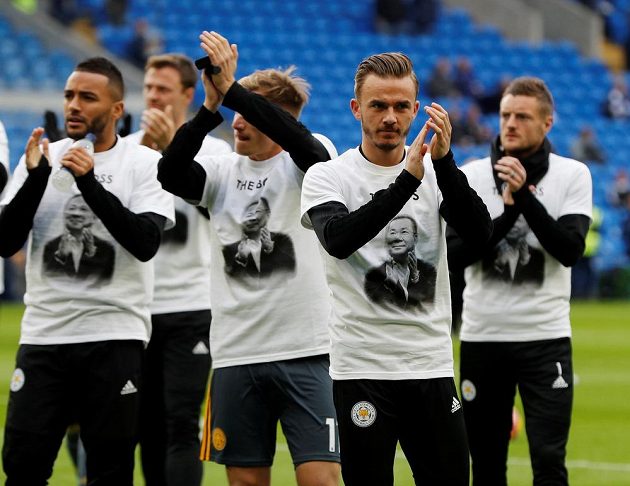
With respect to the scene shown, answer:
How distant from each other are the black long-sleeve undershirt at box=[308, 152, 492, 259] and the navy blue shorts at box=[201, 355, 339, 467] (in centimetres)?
103

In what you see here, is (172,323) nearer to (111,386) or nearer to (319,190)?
(111,386)

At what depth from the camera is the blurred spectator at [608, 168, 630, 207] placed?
30062 mm

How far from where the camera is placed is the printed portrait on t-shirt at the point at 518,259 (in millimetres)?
7281

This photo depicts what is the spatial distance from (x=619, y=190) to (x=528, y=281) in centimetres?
2354

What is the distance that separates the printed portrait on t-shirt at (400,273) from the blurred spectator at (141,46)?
22072 millimetres

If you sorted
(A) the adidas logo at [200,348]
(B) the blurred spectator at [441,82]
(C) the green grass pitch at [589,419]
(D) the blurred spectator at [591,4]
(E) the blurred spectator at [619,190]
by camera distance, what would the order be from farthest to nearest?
(D) the blurred spectator at [591,4]
(B) the blurred spectator at [441,82]
(E) the blurred spectator at [619,190]
(C) the green grass pitch at [589,419]
(A) the adidas logo at [200,348]

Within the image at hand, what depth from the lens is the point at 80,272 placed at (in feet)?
21.5

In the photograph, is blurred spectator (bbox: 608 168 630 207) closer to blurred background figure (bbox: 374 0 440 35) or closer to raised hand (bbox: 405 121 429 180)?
blurred background figure (bbox: 374 0 440 35)

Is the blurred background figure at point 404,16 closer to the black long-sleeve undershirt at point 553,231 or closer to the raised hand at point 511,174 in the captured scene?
the black long-sleeve undershirt at point 553,231

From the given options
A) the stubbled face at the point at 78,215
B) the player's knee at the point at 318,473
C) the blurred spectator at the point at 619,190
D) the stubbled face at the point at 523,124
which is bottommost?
the player's knee at the point at 318,473

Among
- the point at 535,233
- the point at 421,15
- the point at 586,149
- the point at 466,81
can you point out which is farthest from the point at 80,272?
the point at 421,15

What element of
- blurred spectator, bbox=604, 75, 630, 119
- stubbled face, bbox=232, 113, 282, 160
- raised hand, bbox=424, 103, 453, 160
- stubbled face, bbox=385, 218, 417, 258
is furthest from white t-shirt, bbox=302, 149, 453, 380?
blurred spectator, bbox=604, 75, 630, 119

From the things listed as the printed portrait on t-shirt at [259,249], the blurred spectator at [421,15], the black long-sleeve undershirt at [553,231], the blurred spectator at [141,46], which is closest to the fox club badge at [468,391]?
the black long-sleeve undershirt at [553,231]

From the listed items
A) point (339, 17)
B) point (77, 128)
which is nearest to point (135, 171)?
point (77, 128)
